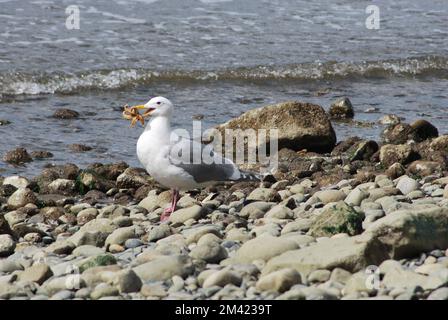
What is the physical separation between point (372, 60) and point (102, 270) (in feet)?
34.9

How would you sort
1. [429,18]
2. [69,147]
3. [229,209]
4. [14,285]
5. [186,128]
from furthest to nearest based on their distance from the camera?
[429,18], [186,128], [69,147], [229,209], [14,285]

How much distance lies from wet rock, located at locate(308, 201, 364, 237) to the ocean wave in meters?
7.56

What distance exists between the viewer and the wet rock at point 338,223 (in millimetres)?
6293

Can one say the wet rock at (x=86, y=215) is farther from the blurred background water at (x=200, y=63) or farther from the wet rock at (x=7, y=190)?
the blurred background water at (x=200, y=63)

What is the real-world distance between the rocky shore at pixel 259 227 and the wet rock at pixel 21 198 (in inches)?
0.5

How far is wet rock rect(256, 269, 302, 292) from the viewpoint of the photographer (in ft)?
17.3

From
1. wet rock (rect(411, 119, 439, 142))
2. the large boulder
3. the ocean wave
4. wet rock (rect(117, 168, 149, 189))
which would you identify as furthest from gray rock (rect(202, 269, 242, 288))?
the ocean wave

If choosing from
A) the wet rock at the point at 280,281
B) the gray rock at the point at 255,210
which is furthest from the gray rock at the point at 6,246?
the wet rock at the point at 280,281

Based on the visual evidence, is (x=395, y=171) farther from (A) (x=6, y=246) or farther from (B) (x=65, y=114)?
(B) (x=65, y=114)

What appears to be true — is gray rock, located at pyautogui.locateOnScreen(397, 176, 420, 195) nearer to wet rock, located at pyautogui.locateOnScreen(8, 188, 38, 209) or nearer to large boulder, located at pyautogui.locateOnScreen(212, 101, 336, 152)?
large boulder, located at pyautogui.locateOnScreen(212, 101, 336, 152)

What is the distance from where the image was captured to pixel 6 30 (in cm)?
1559

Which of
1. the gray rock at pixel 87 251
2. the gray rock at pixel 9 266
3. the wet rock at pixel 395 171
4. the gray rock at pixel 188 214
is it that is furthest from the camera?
the wet rock at pixel 395 171
